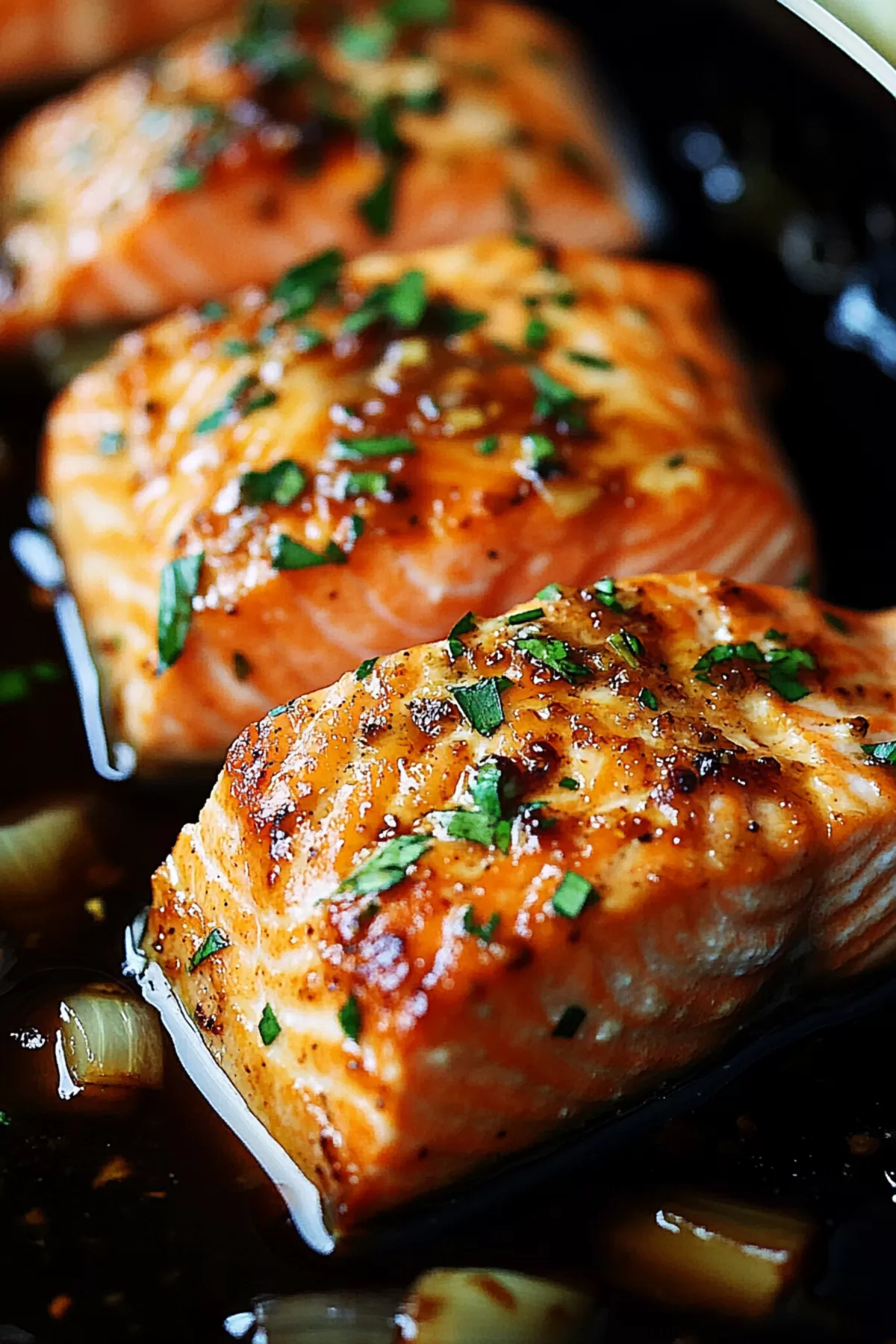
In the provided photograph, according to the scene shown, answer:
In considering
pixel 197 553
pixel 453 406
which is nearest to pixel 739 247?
pixel 453 406

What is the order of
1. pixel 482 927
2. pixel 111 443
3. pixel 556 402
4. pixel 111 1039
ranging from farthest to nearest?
pixel 111 443 → pixel 556 402 → pixel 111 1039 → pixel 482 927

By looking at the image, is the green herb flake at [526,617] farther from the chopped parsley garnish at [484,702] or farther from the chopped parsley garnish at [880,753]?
the chopped parsley garnish at [880,753]

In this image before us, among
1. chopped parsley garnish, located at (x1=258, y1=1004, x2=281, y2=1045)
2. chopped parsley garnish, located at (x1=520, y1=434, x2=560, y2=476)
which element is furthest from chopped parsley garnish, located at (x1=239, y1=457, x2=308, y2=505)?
chopped parsley garnish, located at (x1=258, y1=1004, x2=281, y2=1045)

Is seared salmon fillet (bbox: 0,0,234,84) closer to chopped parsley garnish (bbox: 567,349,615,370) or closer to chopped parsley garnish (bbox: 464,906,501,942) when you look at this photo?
chopped parsley garnish (bbox: 567,349,615,370)

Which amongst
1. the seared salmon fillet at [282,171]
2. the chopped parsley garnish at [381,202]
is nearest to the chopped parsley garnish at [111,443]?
the seared salmon fillet at [282,171]

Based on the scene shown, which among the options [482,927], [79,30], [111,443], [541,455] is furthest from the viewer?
[79,30]

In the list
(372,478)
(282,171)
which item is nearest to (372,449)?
(372,478)

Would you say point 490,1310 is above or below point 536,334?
below

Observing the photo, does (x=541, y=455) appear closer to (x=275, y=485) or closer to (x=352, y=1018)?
(x=275, y=485)
